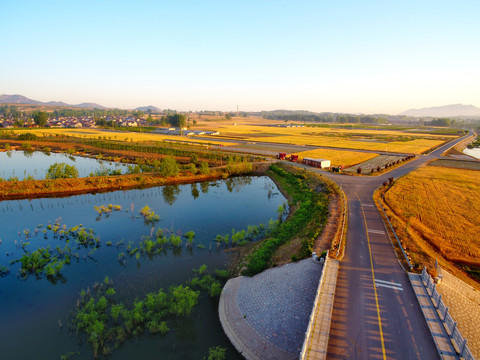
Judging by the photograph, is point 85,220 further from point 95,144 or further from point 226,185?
point 95,144

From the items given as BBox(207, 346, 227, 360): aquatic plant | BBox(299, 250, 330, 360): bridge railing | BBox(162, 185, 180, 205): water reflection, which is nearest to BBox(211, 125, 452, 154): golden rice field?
BBox(162, 185, 180, 205): water reflection

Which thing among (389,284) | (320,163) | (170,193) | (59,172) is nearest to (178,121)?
(59,172)

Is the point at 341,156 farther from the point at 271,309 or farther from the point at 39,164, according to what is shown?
the point at 39,164

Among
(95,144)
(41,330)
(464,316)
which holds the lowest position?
(41,330)

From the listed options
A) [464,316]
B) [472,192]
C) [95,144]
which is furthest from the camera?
[95,144]

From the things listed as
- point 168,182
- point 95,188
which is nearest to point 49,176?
point 95,188

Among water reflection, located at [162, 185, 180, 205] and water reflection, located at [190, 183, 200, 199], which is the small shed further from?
water reflection, located at [162, 185, 180, 205]
